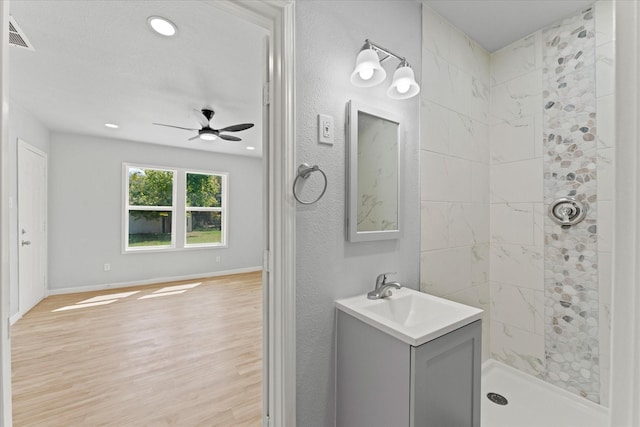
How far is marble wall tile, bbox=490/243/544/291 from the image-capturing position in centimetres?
198

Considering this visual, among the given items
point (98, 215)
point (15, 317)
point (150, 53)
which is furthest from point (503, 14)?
point (98, 215)

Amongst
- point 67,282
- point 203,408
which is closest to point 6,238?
point 203,408

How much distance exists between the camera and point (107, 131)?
13.5 feet

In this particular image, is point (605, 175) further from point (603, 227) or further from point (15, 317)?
point (15, 317)

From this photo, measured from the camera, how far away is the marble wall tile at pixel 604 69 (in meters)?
1.67

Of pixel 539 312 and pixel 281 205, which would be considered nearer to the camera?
pixel 281 205

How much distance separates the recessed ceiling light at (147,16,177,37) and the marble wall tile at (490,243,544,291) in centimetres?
Answer: 285

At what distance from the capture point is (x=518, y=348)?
2074 mm

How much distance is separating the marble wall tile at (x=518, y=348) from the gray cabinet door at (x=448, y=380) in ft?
3.65

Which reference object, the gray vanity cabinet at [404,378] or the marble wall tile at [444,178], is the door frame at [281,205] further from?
the marble wall tile at [444,178]

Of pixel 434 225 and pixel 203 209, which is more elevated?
pixel 203 209

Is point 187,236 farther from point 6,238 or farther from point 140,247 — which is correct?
point 6,238

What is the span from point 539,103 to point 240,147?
436cm

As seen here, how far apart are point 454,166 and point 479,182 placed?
0.36m
